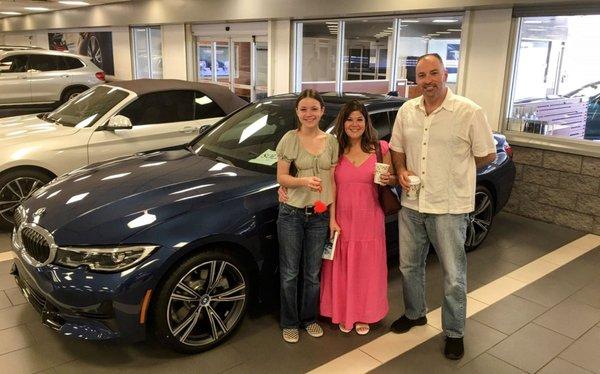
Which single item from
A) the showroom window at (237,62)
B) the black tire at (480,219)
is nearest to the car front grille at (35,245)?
the black tire at (480,219)

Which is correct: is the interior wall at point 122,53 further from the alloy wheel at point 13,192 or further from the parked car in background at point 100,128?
the alloy wheel at point 13,192

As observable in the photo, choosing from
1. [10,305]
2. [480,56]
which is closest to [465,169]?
[10,305]

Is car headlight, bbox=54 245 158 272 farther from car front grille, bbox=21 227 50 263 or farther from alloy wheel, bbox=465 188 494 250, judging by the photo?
alloy wheel, bbox=465 188 494 250

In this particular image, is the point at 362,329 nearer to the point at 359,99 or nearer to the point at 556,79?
the point at 359,99

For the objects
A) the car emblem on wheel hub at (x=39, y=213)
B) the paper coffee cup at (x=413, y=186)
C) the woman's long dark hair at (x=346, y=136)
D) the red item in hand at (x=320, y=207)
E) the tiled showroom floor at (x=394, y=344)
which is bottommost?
the tiled showroom floor at (x=394, y=344)

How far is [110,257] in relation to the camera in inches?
102

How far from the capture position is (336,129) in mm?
2947

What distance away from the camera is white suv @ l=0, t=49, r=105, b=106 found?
419 inches

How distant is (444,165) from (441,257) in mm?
542

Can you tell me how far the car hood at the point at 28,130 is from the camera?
16.0 ft

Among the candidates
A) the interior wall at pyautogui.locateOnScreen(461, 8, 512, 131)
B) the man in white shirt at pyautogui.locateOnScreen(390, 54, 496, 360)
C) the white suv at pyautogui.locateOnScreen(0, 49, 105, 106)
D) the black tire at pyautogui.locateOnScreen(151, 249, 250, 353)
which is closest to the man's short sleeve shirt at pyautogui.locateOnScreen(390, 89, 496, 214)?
the man in white shirt at pyautogui.locateOnScreen(390, 54, 496, 360)

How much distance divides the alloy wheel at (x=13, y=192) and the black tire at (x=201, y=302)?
271 cm

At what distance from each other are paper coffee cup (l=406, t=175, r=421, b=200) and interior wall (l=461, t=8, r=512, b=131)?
3.68m

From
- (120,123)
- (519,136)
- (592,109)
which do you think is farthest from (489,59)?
(120,123)
